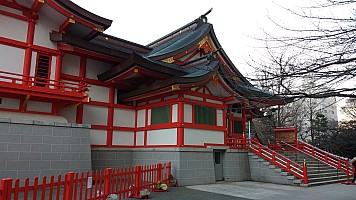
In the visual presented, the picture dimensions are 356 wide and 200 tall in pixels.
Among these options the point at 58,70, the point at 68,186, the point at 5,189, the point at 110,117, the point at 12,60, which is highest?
the point at 12,60

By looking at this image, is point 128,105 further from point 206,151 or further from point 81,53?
point 206,151

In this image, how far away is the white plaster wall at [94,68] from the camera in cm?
1334

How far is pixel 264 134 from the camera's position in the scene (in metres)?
36.9

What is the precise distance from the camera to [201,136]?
500 inches

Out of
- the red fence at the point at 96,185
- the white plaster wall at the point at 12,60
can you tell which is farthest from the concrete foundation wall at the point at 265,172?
the white plaster wall at the point at 12,60

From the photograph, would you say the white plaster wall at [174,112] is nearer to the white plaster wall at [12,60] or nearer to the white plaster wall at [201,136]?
the white plaster wall at [201,136]

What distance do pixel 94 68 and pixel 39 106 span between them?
135 inches

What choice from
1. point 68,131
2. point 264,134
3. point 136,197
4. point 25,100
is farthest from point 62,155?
point 264,134

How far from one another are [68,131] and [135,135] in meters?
4.13

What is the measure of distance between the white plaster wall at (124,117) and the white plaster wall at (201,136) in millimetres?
3685

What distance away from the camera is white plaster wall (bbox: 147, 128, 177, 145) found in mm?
12053

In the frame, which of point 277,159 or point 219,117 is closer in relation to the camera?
point 277,159

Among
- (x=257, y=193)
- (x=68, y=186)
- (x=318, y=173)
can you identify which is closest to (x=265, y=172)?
(x=318, y=173)

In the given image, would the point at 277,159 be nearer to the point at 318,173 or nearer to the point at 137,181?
the point at 318,173
